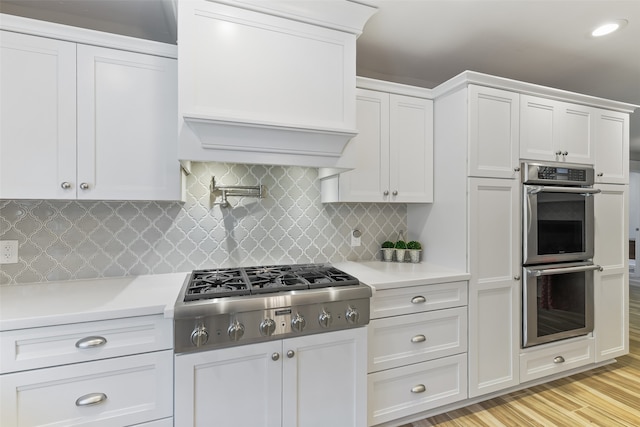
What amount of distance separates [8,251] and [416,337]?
Answer: 242cm

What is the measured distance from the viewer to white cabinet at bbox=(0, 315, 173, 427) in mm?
1277

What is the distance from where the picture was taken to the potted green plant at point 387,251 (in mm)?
2543

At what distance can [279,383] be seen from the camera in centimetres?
157

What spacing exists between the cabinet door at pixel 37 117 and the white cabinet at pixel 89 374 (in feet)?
2.35

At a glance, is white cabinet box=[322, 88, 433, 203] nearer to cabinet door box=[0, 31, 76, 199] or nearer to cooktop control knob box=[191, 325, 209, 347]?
cooktop control knob box=[191, 325, 209, 347]

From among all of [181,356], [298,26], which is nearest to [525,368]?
[181,356]

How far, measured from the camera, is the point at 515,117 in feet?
7.40

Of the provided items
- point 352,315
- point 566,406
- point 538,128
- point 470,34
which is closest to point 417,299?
point 352,315

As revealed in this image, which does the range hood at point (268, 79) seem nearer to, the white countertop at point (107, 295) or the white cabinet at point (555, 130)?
the white countertop at point (107, 295)

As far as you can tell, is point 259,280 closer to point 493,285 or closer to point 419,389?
point 419,389

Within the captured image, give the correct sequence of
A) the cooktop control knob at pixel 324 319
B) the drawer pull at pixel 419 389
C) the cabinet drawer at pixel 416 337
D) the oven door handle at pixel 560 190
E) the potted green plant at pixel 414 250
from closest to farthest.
Answer: the cooktop control knob at pixel 324 319 < the cabinet drawer at pixel 416 337 < the drawer pull at pixel 419 389 < the oven door handle at pixel 560 190 < the potted green plant at pixel 414 250

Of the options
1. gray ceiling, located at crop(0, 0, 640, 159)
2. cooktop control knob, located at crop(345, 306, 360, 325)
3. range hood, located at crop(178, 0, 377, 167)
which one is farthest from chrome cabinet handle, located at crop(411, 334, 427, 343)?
gray ceiling, located at crop(0, 0, 640, 159)

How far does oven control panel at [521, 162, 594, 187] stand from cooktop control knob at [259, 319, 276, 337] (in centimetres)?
200

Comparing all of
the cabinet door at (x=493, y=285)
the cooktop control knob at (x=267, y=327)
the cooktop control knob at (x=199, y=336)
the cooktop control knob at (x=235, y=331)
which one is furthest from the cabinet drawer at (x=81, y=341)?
the cabinet door at (x=493, y=285)
